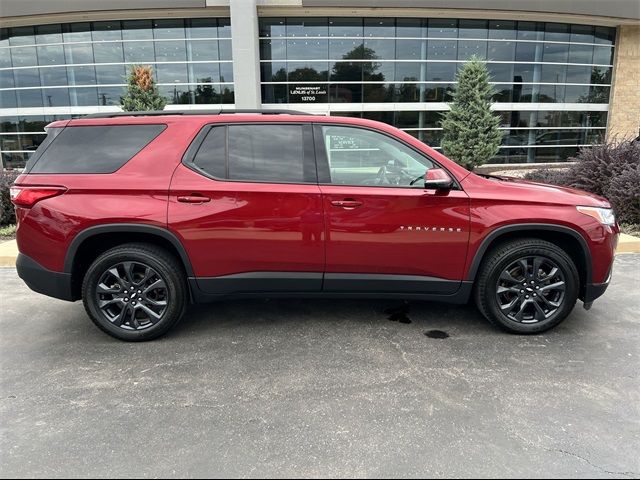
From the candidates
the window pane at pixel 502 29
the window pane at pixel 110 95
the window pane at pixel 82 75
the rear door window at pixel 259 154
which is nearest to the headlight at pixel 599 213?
the rear door window at pixel 259 154

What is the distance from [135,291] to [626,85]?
85.7ft

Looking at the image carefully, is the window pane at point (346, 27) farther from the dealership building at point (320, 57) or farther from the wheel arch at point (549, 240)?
the wheel arch at point (549, 240)

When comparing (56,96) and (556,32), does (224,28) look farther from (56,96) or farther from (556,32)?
(556,32)

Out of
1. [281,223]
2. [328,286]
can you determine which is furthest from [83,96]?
[328,286]

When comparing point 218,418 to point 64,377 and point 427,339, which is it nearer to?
point 64,377

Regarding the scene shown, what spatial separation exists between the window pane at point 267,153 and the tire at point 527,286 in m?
1.80

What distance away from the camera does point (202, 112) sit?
4012 mm

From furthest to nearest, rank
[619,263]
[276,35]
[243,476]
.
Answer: [276,35] → [619,263] → [243,476]

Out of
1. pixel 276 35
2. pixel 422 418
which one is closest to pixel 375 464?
pixel 422 418

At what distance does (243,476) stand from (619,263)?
617 centimetres

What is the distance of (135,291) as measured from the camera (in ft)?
12.5

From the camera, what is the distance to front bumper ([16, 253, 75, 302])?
3791mm

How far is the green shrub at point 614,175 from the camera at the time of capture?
8.05 m

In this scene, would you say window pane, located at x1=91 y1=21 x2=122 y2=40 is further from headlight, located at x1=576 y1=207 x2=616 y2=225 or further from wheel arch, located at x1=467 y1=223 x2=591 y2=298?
headlight, located at x1=576 y1=207 x2=616 y2=225
